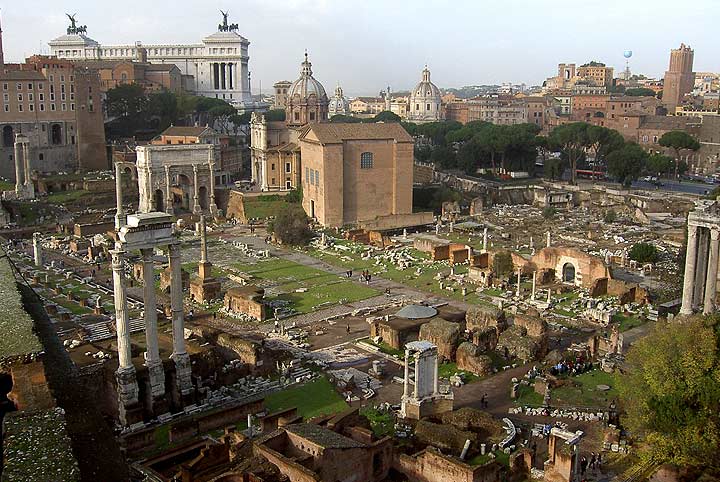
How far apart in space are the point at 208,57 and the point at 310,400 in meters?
89.6

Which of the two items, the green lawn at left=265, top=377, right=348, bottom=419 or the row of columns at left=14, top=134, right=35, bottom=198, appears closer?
the green lawn at left=265, top=377, right=348, bottom=419

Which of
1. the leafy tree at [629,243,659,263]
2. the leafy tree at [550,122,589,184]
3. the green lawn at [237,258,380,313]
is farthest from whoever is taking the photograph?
the leafy tree at [550,122,589,184]

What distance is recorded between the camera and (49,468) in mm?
11242

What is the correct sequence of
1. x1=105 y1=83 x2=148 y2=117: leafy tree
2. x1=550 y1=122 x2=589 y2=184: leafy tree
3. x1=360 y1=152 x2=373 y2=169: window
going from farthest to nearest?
x1=105 y1=83 x2=148 y2=117: leafy tree < x1=550 y1=122 x2=589 y2=184: leafy tree < x1=360 y1=152 x2=373 y2=169: window

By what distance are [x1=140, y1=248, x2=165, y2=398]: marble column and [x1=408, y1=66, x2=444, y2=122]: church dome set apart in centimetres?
10367

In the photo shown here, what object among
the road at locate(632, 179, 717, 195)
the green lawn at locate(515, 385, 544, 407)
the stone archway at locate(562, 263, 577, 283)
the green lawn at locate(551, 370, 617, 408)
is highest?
the road at locate(632, 179, 717, 195)

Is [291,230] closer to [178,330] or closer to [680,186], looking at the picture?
[178,330]

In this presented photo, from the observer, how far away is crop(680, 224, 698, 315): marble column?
2647 cm

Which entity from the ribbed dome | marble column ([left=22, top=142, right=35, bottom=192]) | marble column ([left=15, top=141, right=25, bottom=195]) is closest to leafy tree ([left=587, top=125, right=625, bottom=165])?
the ribbed dome

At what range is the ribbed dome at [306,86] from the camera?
71.0 m

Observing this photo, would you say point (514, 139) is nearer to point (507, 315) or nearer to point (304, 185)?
point (304, 185)

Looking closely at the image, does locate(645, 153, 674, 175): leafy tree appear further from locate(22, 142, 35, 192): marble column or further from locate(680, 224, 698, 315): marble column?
locate(22, 142, 35, 192): marble column

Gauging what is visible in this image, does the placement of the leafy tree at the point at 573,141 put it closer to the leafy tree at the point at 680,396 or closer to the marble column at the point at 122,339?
the leafy tree at the point at 680,396

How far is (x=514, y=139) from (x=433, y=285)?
34.3 metres
